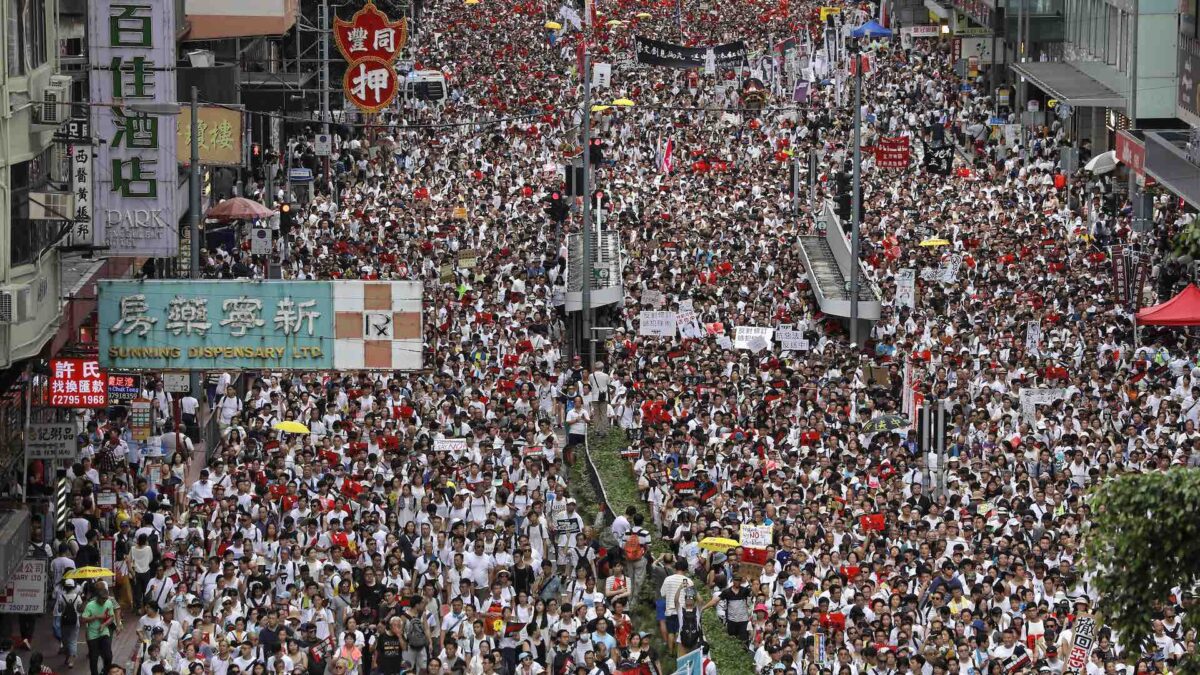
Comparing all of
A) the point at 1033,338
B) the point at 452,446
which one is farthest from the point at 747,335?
the point at 452,446

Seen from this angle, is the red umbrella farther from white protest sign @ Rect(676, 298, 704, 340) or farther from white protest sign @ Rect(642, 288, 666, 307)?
white protest sign @ Rect(676, 298, 704, 340)

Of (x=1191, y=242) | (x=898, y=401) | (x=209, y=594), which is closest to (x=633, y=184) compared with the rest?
Result: (x=898, y=401)

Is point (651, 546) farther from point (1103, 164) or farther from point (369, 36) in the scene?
point (369, 36)

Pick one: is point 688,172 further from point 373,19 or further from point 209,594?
point 209,594

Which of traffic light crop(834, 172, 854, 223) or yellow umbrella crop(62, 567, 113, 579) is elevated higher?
traffic light crop(834, 172, 854, 223)

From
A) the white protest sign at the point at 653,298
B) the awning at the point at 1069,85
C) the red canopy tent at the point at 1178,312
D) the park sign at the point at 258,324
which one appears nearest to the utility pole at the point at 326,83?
the white protest sign at the point at 653,298

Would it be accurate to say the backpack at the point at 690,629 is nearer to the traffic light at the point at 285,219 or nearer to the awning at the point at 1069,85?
the traffic light at the point at 285,219

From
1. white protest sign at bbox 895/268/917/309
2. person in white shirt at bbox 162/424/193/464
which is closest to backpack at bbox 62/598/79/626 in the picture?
person in white shirt at bbox 162/424/193/464
